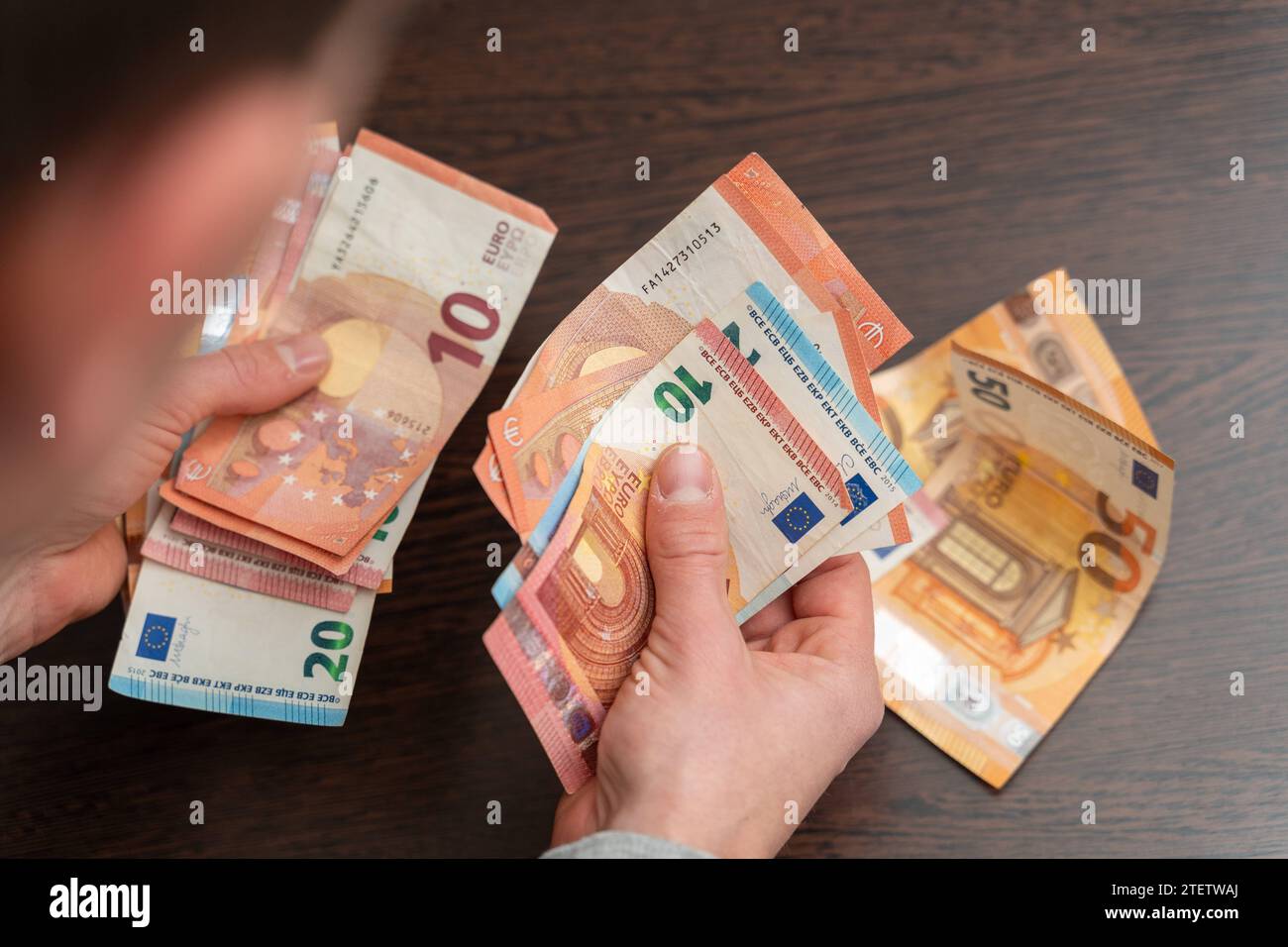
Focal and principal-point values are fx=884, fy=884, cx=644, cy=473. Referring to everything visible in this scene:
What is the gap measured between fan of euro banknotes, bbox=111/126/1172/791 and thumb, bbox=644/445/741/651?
0.10 ft

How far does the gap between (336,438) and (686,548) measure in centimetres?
43

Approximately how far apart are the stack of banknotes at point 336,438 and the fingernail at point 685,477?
28 cm

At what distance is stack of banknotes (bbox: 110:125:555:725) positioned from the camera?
0.97 m

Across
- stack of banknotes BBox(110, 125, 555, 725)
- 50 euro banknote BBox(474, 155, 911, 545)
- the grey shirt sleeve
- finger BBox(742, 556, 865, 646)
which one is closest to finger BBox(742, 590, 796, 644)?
finger BBox(742, 556, 865, 646)

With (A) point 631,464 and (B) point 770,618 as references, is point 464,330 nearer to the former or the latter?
(A) point 631,464

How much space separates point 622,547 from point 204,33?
33.0 inches

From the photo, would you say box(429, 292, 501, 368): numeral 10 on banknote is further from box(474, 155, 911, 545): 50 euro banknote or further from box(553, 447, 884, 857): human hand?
box(553, 447, 884, 857): human hand

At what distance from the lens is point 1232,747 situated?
1.02m

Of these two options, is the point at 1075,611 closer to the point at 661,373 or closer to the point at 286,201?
the point at 661,373

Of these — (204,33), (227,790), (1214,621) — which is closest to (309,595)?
(227,790)

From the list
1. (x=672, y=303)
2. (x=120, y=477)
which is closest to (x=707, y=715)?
(x=672, y=303)

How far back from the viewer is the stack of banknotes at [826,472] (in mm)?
854

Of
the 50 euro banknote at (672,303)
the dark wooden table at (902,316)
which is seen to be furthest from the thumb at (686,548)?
the dark wooden table at (902,316)

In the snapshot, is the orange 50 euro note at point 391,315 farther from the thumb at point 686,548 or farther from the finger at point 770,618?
the finger at point 770,618
